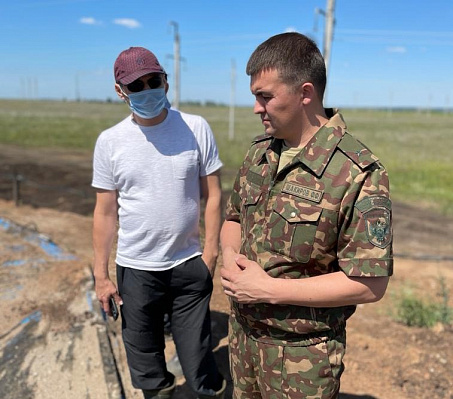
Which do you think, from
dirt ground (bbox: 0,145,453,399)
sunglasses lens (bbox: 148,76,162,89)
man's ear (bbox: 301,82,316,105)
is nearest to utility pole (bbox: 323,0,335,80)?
dirt ground (bbox: 0,145,453,399)

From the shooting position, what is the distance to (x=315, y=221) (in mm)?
1377

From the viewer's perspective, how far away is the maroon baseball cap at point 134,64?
1.95 m

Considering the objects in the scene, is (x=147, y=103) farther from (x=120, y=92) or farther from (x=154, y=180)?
(x=154, y=180)

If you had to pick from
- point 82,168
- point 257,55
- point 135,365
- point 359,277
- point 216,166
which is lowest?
point 82,168

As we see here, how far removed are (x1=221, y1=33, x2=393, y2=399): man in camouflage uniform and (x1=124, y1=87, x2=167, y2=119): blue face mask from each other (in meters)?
0.64

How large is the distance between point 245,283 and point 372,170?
0.53 metres

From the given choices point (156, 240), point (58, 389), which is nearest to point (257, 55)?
point (156, 240)

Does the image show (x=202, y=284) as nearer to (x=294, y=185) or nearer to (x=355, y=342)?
(x=294, y=185)

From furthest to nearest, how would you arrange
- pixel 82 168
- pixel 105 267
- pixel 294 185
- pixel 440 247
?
pixel 82 168, pixel 440 247, pixel 105 267, pixel 294 185

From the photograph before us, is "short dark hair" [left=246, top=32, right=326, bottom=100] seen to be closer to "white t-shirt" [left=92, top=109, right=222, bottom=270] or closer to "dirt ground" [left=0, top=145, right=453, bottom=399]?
"white t-shirt" [left=92, top=109, right=222, bottom=270]

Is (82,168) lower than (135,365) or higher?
lower

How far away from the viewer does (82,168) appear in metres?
14.3

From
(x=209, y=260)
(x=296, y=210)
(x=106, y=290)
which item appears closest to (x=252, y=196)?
(x=296, y=210)

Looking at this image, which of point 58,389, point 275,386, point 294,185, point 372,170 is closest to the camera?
point 372,170
